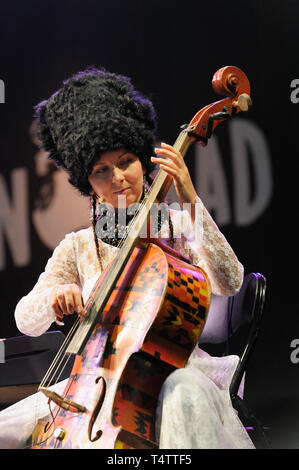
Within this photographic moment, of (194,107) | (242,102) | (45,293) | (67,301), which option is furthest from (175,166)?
(194,107)

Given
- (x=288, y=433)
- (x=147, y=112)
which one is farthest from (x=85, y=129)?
(x=288, y=433)

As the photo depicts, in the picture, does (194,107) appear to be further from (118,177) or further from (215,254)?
(215,254)

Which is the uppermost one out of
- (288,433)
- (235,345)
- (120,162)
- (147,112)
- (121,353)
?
(147,112)

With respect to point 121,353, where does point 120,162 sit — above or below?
above

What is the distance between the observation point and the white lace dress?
1.06 m

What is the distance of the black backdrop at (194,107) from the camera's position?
2189 millimetres

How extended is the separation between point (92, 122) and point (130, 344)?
676mm

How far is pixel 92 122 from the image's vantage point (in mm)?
1488

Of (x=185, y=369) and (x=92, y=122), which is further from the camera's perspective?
(x=92, y=122)

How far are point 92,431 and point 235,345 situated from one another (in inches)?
51.3

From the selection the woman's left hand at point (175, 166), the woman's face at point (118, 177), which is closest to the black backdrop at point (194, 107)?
the woman's face at point (118, 177)

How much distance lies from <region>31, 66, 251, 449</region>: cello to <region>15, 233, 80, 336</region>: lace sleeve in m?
0.23
